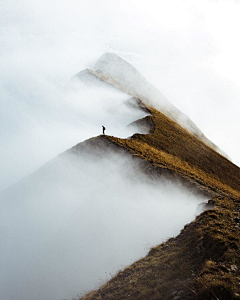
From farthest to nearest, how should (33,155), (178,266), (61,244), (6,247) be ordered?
(33,155) < (6,247) < (61,244) < (178,266)

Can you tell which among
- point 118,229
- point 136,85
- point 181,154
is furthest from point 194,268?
point 136,85

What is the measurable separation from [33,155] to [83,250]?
123644 mm

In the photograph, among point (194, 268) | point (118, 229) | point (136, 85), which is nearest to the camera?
point (194, 268)

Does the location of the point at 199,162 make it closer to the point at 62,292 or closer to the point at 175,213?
the point at 175,213

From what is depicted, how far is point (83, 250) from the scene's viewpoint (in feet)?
89.1

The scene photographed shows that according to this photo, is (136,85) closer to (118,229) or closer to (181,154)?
(181,154)

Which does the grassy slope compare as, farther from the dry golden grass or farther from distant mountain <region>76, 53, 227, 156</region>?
distant mountain <region>76, 53, 227, 156</region>

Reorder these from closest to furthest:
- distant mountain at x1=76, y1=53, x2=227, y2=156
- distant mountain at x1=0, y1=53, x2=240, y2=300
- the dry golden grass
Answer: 1. distant mountain at x1=0, y1=53, x2=240, y2=300
2. the dry golden grass
3. distant mountain at x1=76, y1=53, x2=227, y2=156

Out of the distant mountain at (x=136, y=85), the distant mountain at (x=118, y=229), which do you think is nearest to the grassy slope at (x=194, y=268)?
the distant mountain at (x=118, y=229)

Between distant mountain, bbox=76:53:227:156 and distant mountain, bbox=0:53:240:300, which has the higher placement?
distant mountain, bbox=76:53:227:156

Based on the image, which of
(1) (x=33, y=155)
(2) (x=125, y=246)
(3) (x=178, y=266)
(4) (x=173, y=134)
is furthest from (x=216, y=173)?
(1) (x=33, y=155)

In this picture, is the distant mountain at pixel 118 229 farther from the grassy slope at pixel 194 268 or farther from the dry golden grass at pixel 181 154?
the dry golden grass at pixel 181 154

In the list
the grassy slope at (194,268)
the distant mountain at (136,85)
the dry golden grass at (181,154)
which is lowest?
the grassy slope at (194,268)

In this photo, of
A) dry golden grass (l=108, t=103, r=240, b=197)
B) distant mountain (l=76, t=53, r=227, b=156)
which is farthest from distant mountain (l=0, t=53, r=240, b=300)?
distant mountain (l=76, t=53, r=227, b=156)
